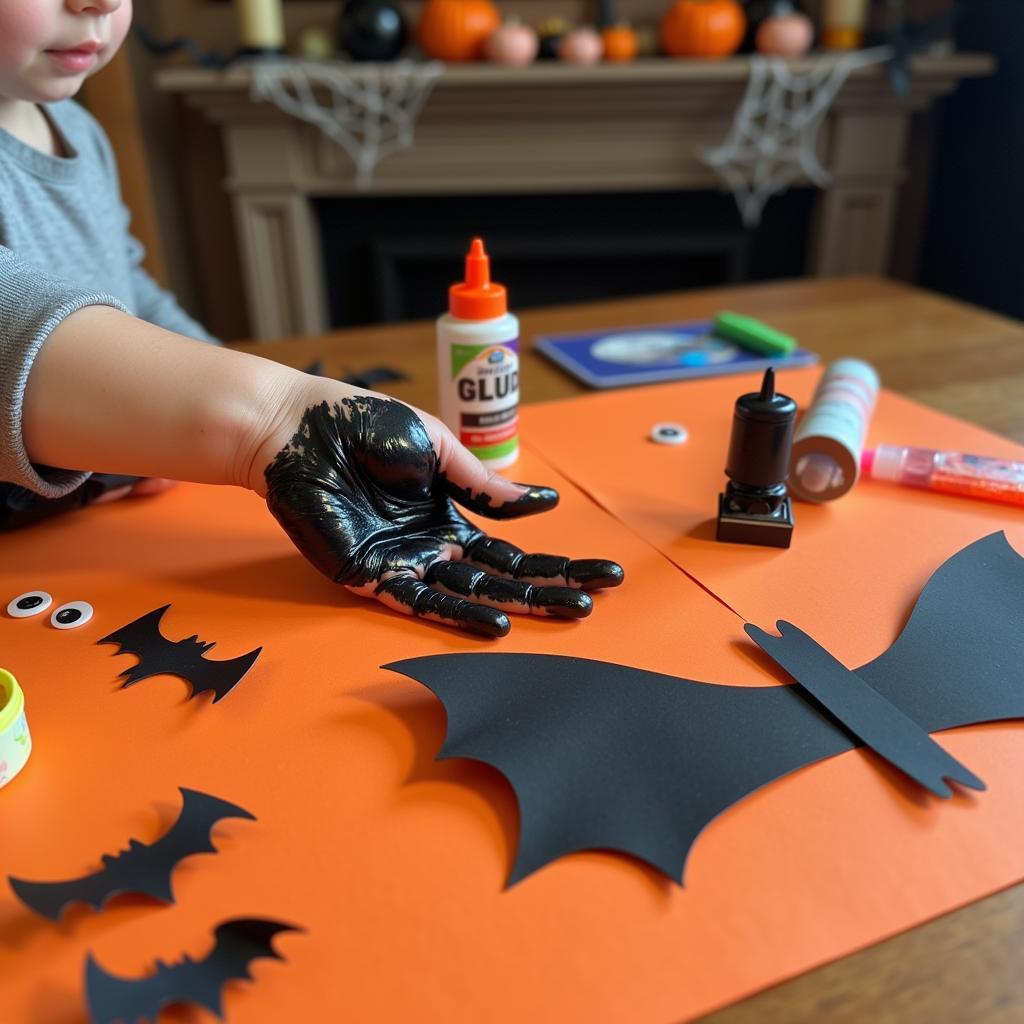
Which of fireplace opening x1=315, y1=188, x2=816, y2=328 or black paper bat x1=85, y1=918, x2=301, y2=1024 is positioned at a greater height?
black paper bat x1=85, y1=918, x2=301, y2=1024

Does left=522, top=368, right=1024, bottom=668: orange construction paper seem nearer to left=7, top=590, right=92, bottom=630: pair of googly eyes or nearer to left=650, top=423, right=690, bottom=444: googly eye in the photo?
left=650, top=423, right=690, bottom=444: googly eye

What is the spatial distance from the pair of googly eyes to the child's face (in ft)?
1.16

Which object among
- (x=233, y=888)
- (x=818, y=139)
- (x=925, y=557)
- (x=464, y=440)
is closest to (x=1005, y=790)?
(x=925, y=557)

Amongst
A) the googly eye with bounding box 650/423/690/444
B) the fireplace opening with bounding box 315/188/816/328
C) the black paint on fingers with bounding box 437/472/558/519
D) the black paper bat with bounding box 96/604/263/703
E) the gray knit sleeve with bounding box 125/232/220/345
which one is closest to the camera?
the black paper bat with bounding box 96/604/263/703

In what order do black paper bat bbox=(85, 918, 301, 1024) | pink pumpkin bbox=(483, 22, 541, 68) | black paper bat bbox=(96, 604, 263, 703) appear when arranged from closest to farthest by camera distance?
black paper bat bbox=(85, 918, 301, 1024), black paper bat bbox=(96, 604, 263, 703), pink pumpkin bbox=(483, 22, 541, 68)

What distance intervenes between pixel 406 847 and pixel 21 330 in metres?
0.36

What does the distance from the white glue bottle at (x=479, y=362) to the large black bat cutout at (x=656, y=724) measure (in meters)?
0.26

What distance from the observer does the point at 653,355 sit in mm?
946

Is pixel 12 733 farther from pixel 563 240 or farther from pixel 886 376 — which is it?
pixel 563 240

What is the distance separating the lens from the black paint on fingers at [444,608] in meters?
0.48

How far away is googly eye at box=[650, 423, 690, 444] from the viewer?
750mm

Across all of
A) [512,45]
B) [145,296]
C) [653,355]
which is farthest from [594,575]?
[512,45]

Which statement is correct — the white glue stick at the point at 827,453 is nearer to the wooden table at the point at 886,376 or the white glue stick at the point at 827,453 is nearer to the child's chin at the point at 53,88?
the wooden table at the point at 886,376

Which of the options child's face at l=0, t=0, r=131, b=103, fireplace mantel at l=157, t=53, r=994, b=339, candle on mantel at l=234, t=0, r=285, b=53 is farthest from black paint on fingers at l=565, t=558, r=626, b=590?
candle on mantel at l=234, t=0, r=285, b=53
